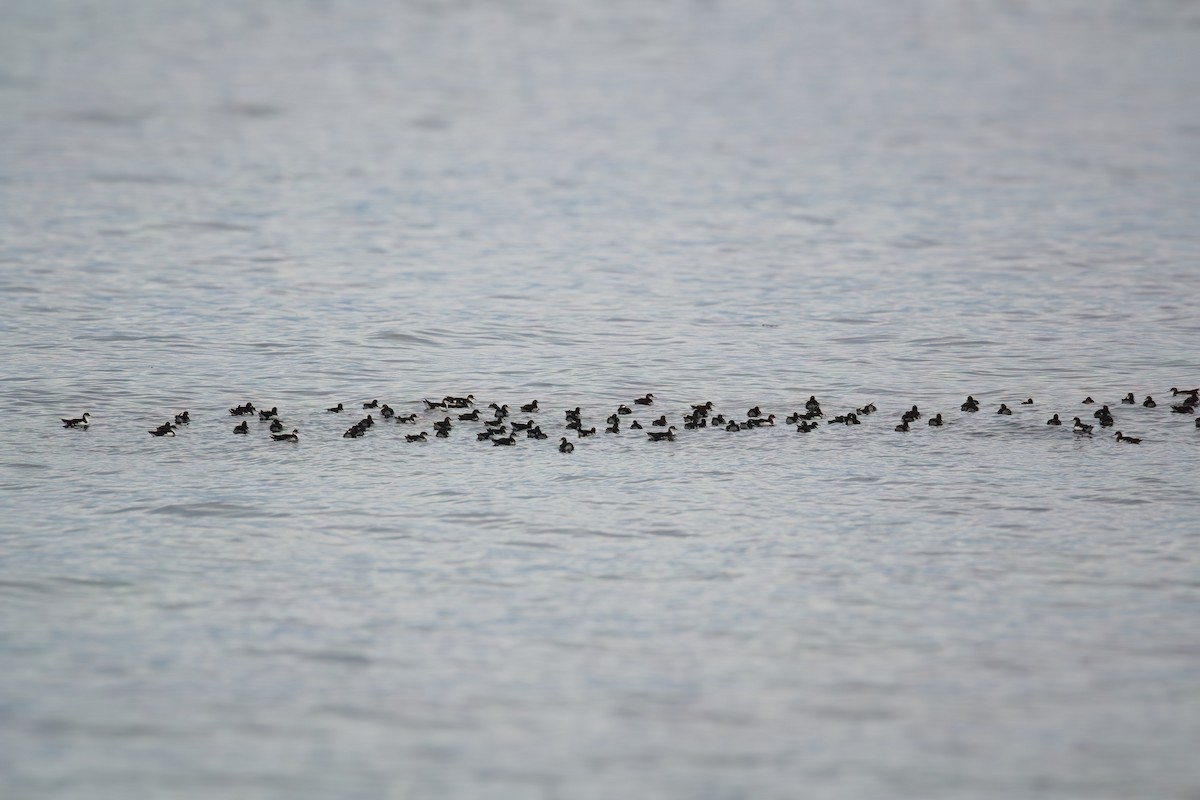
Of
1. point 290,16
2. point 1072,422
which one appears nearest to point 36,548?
point 1072,422

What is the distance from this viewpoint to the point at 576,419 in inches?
794

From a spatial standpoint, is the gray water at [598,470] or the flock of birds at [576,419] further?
the flock of birds at [576,419]

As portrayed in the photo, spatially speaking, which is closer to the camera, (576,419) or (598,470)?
(598,470)

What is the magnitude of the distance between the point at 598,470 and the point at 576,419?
1791 millimetres

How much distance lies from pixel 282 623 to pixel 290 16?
65988mm

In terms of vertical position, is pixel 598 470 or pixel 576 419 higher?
pixel 576 419

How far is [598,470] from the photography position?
1848 cm

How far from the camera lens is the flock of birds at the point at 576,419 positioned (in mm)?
19641

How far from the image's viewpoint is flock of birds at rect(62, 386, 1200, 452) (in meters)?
19.6

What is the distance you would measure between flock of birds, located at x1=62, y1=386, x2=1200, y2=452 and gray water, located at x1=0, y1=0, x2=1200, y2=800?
20 centimetres

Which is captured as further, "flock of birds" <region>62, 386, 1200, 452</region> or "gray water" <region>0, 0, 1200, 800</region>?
"flock of birds" <region>62, 386, 1200, 452</region>

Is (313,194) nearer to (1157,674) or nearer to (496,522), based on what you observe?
(496,522)

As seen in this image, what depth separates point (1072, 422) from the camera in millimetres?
20359

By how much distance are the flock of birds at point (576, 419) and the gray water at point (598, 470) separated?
8.1 inches
